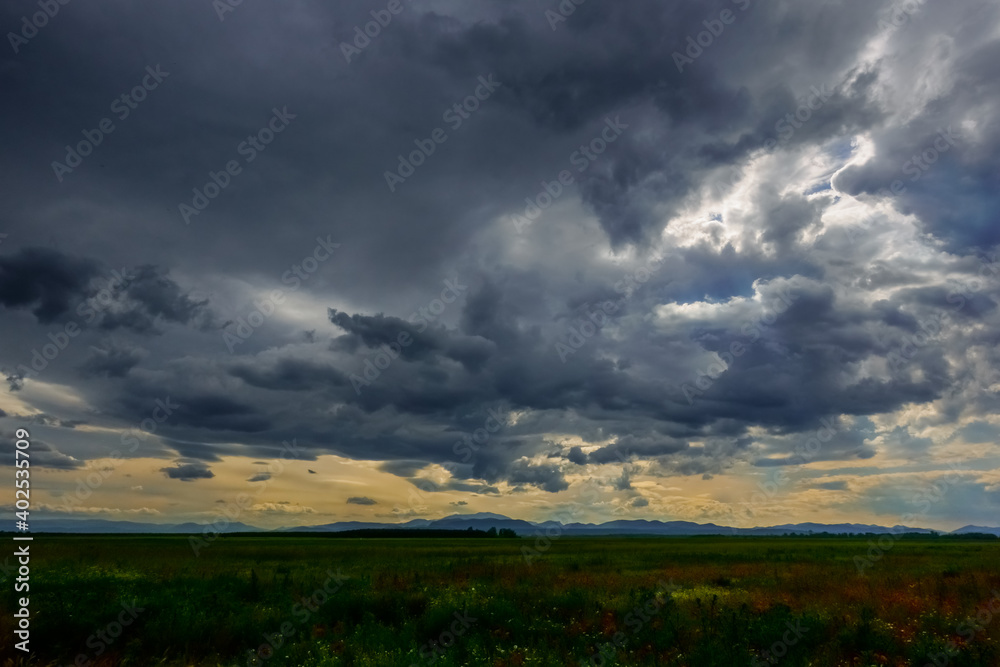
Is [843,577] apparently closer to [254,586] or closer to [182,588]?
[254,586]

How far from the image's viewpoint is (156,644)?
13516 mm

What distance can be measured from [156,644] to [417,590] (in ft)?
31.5

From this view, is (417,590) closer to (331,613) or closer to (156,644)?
(331,613)

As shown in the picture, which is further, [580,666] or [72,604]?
[72,604]

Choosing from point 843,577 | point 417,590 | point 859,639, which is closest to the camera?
point 859,639

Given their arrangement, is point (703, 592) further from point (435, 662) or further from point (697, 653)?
point (435, 662)

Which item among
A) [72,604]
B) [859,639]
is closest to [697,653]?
[859,639]

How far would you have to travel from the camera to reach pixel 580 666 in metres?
12.3

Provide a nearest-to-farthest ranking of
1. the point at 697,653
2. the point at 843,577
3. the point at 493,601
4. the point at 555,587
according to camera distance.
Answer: the point at 697,653 < the point at 493,601 < the point at 555,587 < the point at 843,577

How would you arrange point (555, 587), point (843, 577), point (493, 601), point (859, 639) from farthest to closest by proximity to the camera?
point (843, 577)
point (555, 587)
point (493, 601)
point (859, 639)

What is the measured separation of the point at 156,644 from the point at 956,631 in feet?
65.3

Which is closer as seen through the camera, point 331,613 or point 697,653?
point 697,653

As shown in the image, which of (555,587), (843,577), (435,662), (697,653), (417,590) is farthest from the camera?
(843,577)

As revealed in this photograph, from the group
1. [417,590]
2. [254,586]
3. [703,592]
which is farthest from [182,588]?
[703,592]
